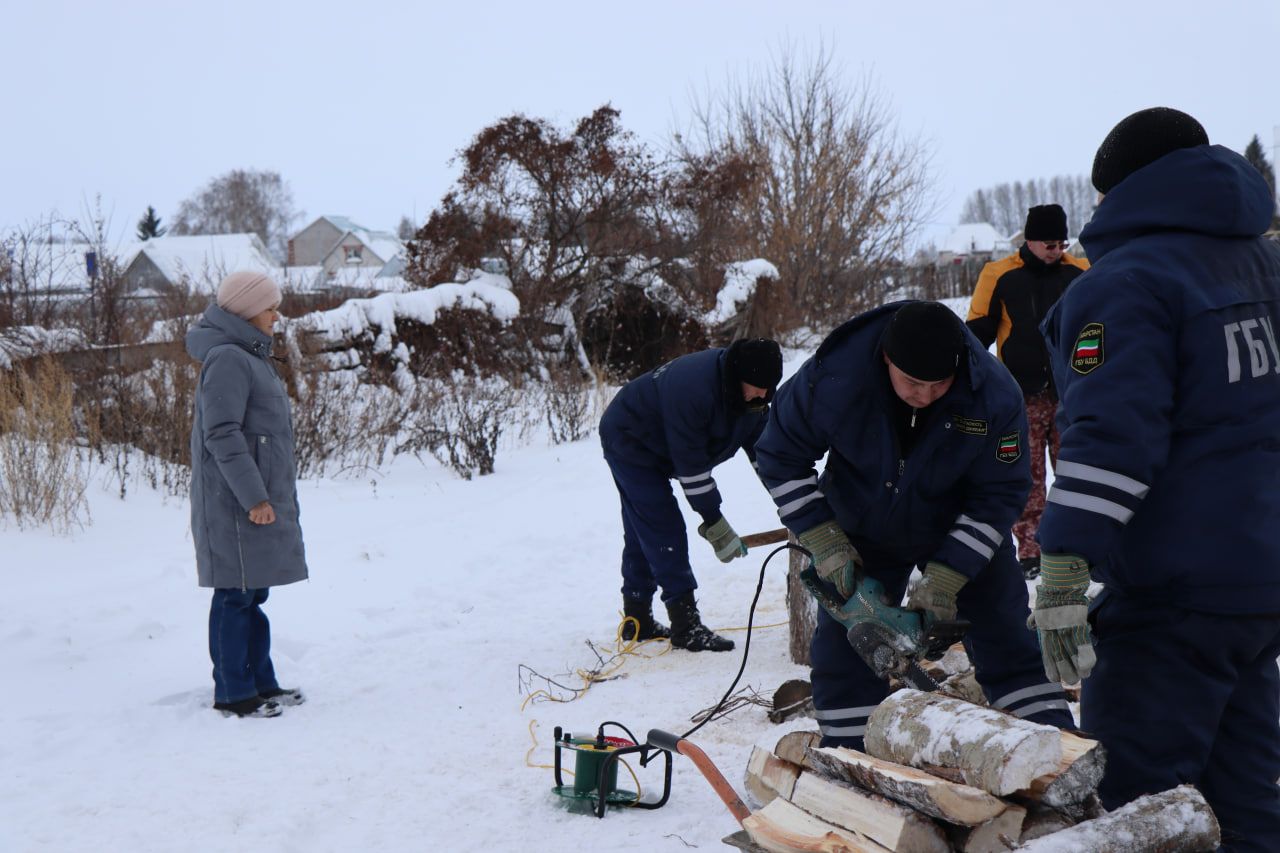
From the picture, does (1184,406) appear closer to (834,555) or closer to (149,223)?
(834,555)

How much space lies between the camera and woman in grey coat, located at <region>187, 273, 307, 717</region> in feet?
13.7

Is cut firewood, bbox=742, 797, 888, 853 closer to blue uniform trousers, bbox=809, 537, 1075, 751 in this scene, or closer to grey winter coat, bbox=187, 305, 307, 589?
blue uniform trousers, bbox=809, 537, 1075, 751

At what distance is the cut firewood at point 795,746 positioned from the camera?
105 inches

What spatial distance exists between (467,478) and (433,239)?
8415 millimetres

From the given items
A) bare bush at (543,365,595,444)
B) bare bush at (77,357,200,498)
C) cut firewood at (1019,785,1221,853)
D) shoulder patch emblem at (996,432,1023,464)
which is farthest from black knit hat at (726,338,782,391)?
bare bush at (543,365,595,444)

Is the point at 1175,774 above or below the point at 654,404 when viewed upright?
below

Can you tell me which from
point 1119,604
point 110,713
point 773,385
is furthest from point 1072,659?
point 110,713

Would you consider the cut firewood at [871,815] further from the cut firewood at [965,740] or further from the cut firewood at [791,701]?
the cut firewood at [791,701]

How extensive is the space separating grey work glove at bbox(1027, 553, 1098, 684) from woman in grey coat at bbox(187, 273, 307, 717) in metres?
2.98

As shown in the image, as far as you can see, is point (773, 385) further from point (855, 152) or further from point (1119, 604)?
point (855, 152)

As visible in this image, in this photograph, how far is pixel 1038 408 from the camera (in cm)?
506

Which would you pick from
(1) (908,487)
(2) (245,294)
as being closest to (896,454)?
(1) (908,487)

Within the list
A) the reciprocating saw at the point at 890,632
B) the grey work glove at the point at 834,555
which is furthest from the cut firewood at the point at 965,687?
the grey work glove at the point at 834,555

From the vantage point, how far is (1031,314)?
4973mm
